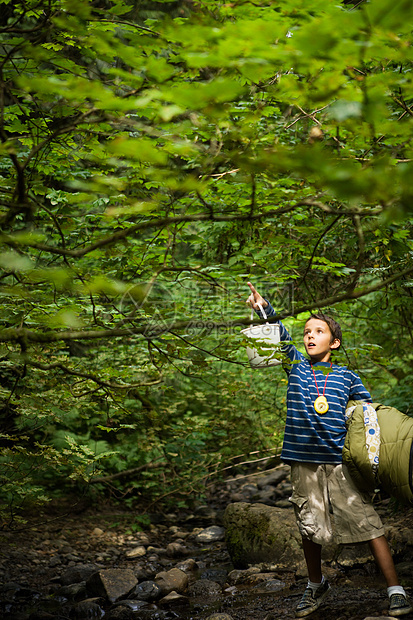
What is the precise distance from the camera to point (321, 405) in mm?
2742

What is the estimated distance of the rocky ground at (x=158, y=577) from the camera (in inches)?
120

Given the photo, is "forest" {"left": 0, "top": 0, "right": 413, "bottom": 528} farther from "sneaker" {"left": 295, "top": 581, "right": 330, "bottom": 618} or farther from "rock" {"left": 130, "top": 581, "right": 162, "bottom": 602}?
"sneaker" {"left": 295, "top": 581, "right": 330, "bottom": 618}

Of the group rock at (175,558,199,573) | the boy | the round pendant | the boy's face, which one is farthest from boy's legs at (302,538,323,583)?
rock at (175,558,199,573)

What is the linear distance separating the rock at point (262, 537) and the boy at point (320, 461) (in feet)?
3.23

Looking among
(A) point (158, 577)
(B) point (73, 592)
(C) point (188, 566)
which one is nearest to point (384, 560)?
(A) point (158, 577)

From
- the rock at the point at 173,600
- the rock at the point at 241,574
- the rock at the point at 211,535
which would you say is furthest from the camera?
the rock at the point at 211,535

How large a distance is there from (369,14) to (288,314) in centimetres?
83

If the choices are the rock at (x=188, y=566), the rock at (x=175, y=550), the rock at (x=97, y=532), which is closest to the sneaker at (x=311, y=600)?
the rock at (x=188, y=566)

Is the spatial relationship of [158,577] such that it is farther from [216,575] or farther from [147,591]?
[216,575]

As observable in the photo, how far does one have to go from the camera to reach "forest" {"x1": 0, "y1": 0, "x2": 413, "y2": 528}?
1.19 meters

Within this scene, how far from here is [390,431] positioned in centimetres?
250

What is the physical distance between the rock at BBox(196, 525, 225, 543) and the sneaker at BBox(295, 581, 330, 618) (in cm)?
212

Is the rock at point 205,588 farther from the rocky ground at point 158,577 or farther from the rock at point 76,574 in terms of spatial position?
the rock at point 76,574

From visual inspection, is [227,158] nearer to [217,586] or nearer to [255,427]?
[217,586]
